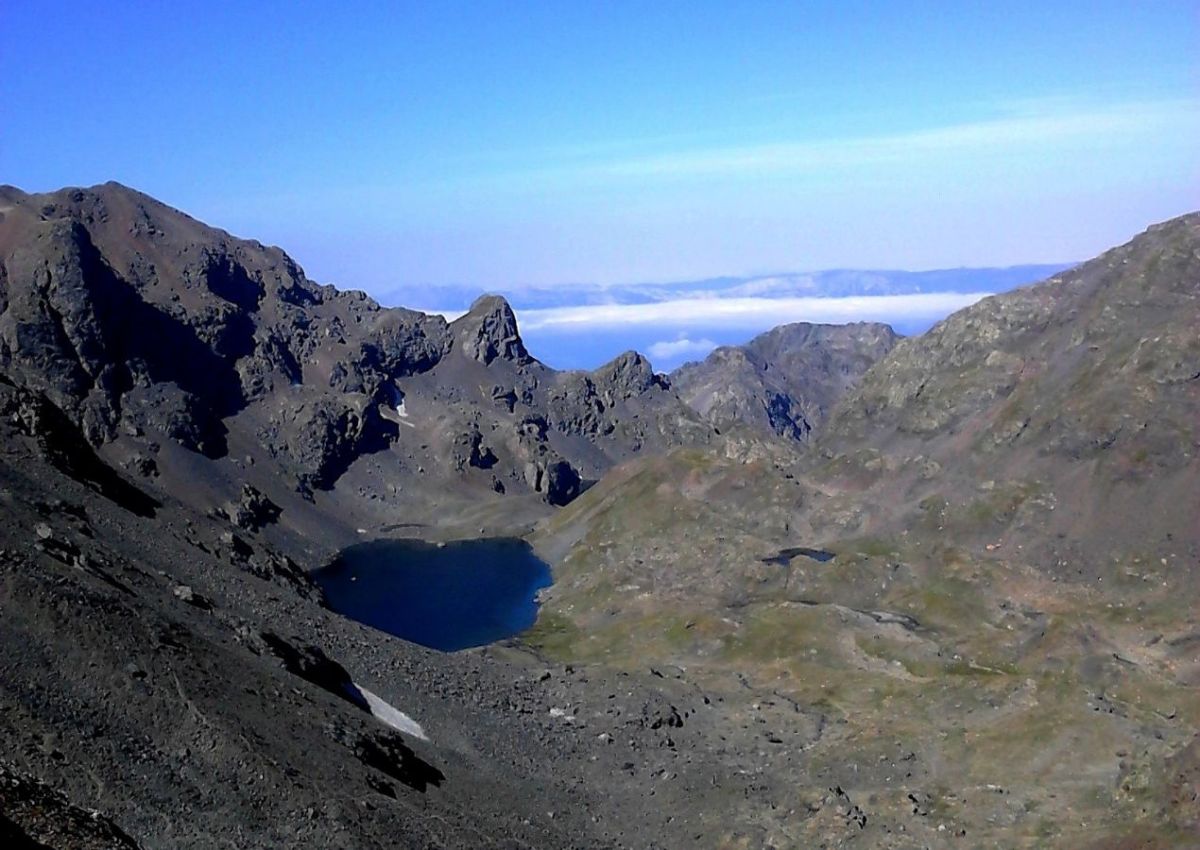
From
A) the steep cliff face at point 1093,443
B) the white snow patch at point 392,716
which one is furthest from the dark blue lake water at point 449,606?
the white snow patch at point 392,716

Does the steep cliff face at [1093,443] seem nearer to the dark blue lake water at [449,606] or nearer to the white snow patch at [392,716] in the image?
the dark blue lake water at [449,606]

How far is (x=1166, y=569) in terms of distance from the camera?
138 m

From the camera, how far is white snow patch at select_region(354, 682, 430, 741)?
78875mm

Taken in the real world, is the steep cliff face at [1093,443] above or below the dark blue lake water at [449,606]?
above

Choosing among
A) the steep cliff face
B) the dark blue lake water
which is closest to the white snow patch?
the dark blue lake water

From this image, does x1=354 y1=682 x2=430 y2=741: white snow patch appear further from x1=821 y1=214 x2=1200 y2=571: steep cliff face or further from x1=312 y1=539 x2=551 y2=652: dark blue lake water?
x1=821 y1=214 x2=1200 y2=571: steep cliff face

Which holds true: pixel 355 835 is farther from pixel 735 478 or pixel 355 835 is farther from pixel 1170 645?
pixel 735 478

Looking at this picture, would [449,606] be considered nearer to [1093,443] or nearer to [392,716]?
[392,716]

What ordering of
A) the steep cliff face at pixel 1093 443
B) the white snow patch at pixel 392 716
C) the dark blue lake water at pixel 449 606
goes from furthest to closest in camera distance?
the dark blue lake water at pixel 449 606, the steep cliff face at pixel 1093 443, the white snow patch at pixel 392 716

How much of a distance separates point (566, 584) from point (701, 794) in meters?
102

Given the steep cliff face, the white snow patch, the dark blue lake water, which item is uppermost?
the steep cliff face

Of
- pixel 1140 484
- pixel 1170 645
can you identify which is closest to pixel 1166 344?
pixel 1140 484

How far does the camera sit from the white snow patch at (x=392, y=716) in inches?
3105

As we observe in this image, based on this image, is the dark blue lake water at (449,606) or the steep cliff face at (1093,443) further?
Answer: the dark blue lake water at (449,606)
